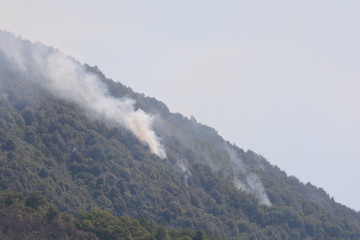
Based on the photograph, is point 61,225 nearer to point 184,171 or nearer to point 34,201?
point 34,201

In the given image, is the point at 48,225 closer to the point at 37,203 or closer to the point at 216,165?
the point at 37,203

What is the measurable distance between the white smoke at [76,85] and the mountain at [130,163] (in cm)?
Answer: 30

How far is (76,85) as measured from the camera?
549ft

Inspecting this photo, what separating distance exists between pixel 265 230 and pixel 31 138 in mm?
39351

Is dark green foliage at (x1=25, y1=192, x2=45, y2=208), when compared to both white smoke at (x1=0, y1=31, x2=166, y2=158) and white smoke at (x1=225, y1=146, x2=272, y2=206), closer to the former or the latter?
white smoke at (x1=0, y1=31, x2=166, y2=158)

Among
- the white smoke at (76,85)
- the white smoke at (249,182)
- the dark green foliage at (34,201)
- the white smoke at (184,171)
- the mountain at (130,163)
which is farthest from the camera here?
the white smoke at (249,182)

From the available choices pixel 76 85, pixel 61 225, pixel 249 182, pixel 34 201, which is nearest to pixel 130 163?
pixel 76 85

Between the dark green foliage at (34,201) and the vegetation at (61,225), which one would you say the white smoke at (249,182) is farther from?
the dark green foliage at (34,201)

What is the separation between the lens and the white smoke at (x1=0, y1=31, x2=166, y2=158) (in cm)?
15938

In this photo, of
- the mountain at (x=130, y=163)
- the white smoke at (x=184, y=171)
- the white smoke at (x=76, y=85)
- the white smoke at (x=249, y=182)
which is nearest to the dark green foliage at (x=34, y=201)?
the mountain at (x=130, y=163)

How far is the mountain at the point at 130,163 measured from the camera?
417ft

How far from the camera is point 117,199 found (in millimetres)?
127438

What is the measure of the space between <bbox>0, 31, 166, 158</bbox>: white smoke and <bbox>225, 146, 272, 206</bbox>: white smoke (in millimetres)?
15128

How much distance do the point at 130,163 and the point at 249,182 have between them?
3065 cm
